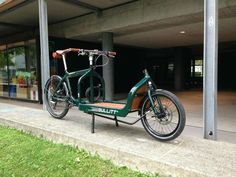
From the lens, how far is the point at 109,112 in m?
2.87

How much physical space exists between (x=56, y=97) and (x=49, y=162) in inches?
60.1

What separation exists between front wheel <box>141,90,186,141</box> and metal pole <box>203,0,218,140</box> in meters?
0.43

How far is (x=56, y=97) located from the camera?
386 cm

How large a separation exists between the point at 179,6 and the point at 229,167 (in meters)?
3.86

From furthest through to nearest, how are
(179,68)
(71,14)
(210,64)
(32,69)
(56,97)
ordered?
(179,68)
(32,69)
(71,14)
(56,97)
(210,64)

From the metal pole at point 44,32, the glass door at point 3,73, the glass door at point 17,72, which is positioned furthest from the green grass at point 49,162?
the glass door at point 3,73

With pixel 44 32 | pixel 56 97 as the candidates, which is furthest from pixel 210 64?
pixel 44 32

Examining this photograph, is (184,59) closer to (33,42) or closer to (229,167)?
(33,42)

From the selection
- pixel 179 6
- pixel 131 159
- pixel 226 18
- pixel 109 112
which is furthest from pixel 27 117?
pixel 226 18

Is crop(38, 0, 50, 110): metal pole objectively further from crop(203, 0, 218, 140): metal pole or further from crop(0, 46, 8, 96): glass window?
crop(0, 46, 8, 96): glass window

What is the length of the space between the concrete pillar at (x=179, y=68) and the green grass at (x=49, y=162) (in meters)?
9.57

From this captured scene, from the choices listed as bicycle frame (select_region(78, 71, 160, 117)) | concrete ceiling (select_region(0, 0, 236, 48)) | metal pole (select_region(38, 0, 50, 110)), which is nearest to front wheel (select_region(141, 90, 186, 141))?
bicycle frame (select_region(78, 71, 160, 117))

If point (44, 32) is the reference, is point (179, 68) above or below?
below

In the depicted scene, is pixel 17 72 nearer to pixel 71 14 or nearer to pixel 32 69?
pixel 32 69
